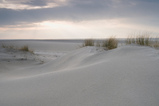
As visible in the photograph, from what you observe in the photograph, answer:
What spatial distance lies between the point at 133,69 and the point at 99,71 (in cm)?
42

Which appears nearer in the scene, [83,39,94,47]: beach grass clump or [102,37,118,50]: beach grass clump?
[102,37,118,50]: beach grass clump

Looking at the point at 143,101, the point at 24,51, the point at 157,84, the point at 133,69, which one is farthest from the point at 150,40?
the point at 24,51

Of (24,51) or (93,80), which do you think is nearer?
(93,80)

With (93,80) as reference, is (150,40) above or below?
above

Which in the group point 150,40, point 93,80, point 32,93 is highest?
point 150,40

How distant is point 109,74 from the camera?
173cm

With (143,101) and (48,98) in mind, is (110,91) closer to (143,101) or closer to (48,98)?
(143,101)

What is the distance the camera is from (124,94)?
4.18 feet

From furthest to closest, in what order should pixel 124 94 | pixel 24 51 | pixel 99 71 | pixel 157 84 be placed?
pixel 24 51 < pixel 99 71 < pixel 157 84 < pixel 124 94

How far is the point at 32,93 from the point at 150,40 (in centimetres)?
466

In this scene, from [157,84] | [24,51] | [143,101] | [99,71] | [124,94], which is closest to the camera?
[143,101]

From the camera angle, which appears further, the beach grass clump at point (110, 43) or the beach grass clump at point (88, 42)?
the beach grass clump at point (88, 42)

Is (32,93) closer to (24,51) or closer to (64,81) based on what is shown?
(64,81)

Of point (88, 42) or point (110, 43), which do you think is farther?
point (88, 42)
